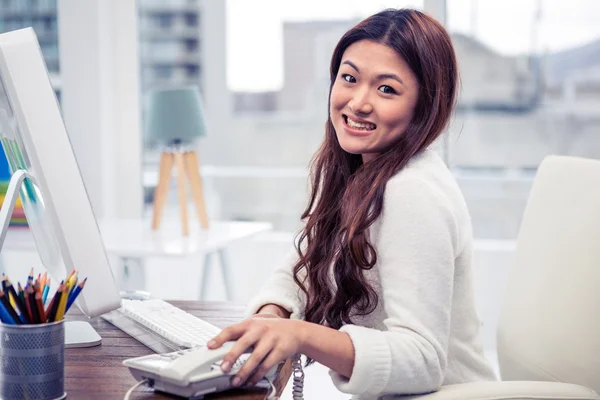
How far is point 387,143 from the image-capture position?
1.15 meters

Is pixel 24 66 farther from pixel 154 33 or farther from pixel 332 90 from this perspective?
pixel 154 33

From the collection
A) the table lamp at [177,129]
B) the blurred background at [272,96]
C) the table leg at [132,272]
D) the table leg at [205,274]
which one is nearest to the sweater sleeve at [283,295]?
the table leg at [132,272]

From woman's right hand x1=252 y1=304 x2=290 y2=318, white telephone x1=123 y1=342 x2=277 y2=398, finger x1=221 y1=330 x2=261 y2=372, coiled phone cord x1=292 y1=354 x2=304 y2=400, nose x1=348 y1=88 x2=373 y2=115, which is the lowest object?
coiled phone cord x1=292 y1=354 x2=304 y2=400

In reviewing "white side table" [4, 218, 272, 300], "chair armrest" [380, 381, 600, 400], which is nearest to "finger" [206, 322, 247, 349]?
"chair armrest" [380, 381, 600, 400]

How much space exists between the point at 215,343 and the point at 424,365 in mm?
270

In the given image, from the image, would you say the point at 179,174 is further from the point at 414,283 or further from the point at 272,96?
the point at 414,283

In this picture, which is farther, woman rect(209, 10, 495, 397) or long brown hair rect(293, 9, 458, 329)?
long brown hair rect(293, 9, 458, 329)

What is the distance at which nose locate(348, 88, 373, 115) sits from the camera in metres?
1.12

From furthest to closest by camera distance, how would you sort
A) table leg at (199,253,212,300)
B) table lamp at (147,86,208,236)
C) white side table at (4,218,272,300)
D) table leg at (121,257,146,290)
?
table leg at (199,253,212,300), table lamp at (147,86,208,236), table leg at (121,257,146,290), white side table at (4,218,272,300)

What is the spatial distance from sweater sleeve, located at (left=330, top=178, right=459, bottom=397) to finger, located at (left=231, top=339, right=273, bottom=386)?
4.8 inches

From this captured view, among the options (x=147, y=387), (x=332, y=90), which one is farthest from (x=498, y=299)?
(x=147, y=387)

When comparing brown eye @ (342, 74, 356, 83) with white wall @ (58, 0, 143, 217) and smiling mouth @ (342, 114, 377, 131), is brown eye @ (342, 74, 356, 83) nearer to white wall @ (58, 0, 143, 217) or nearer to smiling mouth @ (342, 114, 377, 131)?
smiling mouth @ (342, 114, 377, 131)

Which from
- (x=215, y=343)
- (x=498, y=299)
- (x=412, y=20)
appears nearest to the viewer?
(x=215, y=343)

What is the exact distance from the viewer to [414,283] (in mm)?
996
